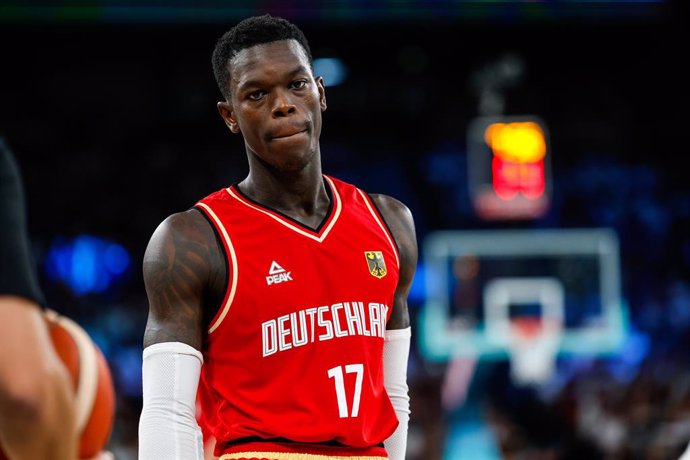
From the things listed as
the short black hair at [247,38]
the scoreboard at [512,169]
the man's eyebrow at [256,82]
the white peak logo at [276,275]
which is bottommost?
the scoreboard at [512,169]

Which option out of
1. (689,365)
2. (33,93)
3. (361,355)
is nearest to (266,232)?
(361,355)

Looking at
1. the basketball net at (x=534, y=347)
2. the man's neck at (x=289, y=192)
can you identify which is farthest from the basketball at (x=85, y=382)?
the basketball net at (x=534, y=347)

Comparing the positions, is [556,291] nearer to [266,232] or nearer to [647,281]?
[647,281]

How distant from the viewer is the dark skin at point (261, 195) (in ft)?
9.67

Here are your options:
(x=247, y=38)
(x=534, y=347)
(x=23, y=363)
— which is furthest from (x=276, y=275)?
(x=534, y=347)

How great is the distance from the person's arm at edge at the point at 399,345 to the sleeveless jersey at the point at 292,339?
0.15 meters

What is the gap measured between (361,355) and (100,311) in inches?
559

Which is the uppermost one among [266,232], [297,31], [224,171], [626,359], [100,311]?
[297,31]

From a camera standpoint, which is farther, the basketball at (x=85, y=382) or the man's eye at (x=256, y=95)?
the man's eye at (x=256, y=95)

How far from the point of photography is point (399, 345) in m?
3.36

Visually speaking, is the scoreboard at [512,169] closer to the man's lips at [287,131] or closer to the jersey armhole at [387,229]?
the jersey armhole at [387,229]

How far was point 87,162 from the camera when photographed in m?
18.4

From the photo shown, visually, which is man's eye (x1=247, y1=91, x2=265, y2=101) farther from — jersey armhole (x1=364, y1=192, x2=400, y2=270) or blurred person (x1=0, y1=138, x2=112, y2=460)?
blurred person (x1=0, y1=138, x2=112, y2=460)

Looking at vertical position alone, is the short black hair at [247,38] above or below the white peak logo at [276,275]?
above
